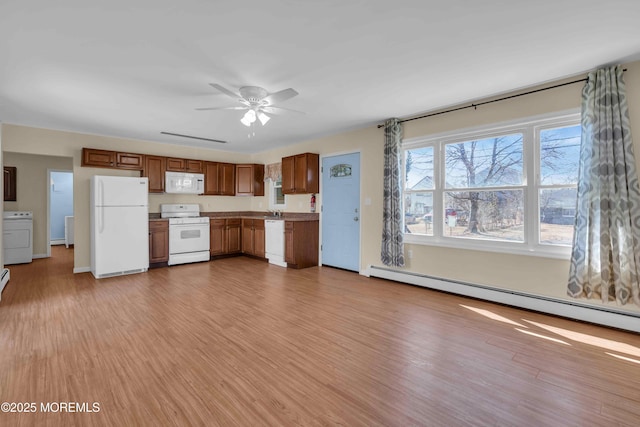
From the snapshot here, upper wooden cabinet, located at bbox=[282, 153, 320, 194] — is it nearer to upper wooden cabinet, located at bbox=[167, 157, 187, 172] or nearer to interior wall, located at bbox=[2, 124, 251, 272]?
upper wooden cabinet, located at bbox=[167, 157, 187, 172]

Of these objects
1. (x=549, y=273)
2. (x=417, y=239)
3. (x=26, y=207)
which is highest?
(x=26, y=207)

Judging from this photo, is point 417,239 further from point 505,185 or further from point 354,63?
point 354,63

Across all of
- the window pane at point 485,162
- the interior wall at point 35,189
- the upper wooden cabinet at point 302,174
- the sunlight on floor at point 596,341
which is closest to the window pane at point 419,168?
the window pane at point 485,162

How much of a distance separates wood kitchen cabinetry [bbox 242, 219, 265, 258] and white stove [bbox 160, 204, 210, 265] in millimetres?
881

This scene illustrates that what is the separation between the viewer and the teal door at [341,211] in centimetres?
536

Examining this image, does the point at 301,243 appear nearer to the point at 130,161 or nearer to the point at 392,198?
the point at 392,198

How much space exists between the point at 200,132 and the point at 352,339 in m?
4.53

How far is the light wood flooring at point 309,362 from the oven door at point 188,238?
206 cm

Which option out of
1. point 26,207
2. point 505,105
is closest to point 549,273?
point 505,105

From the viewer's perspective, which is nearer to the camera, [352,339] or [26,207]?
[352,339]

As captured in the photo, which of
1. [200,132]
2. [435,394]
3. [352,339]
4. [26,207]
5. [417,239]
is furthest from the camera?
[26,207]

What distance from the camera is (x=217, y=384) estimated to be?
6.65ft

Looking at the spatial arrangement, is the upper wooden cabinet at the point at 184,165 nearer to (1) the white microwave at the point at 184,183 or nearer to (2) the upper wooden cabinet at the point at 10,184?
(1) the white microwave at the point at 184,183

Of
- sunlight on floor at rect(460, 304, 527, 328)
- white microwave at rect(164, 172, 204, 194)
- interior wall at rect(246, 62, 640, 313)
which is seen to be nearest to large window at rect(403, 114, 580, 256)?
interior wall at rect(246, 62, 640, 313)
